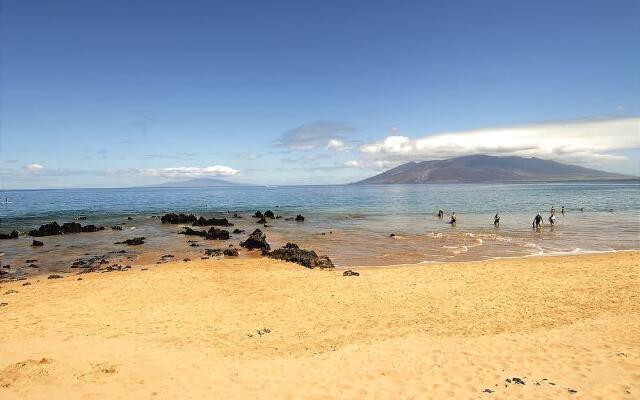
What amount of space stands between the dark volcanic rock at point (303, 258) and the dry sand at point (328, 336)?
372 cm

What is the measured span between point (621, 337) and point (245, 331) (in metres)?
13.3

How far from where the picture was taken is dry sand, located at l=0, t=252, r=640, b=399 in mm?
10266

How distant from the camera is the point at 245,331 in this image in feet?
47.9

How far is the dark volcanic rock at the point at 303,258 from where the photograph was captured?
2723 centimetres

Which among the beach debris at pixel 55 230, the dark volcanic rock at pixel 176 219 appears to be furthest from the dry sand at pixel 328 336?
the dark volcanic rock at pixel 176 219

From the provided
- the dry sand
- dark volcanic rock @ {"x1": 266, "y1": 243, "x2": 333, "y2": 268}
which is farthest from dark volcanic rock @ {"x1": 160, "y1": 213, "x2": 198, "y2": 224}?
the dry sand

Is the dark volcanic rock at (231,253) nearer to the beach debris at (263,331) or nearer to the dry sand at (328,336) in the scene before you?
the dry sand at (328,336)

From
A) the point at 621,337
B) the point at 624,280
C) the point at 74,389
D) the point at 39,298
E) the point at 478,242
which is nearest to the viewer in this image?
the point at 74,389

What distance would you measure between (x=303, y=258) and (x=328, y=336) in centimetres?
1390

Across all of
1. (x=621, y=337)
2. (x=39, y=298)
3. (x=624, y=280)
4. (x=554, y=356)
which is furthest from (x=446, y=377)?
(x=39, y=298)

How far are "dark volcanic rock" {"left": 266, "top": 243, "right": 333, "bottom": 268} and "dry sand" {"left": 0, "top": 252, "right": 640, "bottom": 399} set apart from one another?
3719 millimetres

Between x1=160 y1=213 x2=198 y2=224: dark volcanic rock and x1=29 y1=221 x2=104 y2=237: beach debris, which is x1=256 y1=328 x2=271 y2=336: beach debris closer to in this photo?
x1=29 y1=221 x2=104 y2=237: beach debris

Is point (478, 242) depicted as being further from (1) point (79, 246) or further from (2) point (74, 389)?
(1) point (79, 246)

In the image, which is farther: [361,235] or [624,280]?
[361,235]
